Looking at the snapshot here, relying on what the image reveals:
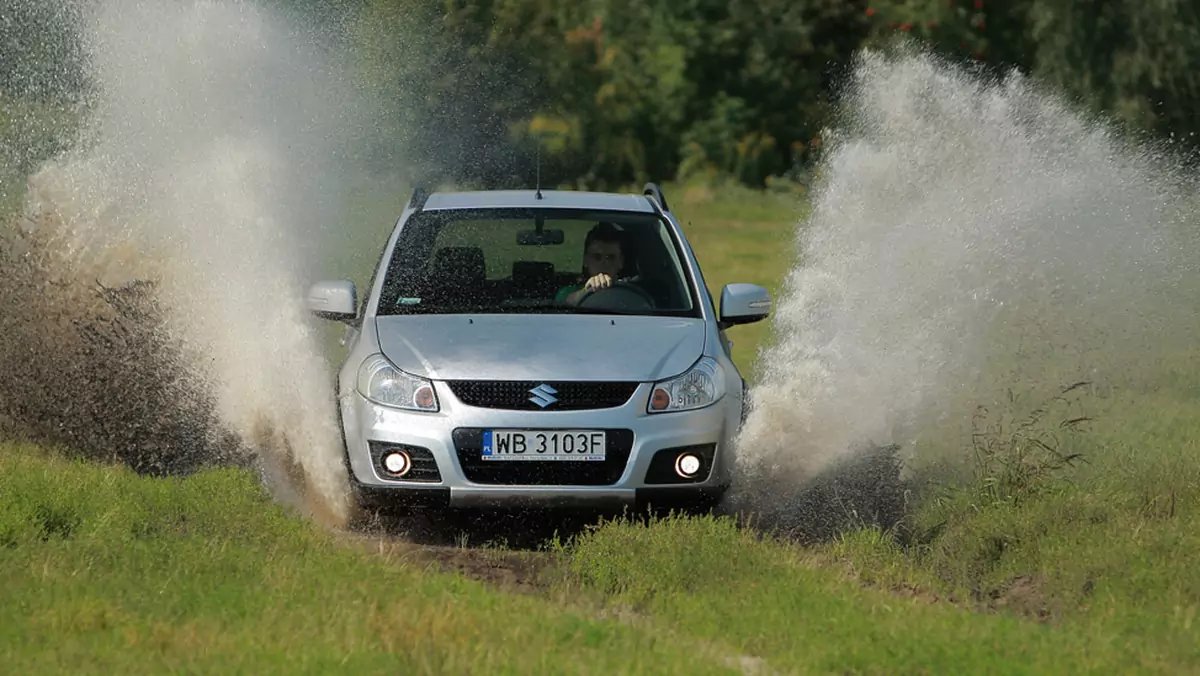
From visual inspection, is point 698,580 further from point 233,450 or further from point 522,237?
point 233,450

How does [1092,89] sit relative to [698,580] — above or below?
below

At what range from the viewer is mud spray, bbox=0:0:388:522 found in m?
11.2

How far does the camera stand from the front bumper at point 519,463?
8984mm

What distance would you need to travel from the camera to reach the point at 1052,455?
10297 millimetres

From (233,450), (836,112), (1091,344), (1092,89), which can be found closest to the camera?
(233,450)

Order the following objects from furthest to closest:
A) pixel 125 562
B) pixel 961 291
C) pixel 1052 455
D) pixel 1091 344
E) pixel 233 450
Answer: pixel 1091 344 → pixel 961 291 → pixel 233 450 → pixel 1052 455 → pixel 125 562

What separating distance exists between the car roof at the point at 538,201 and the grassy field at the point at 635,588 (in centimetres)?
177

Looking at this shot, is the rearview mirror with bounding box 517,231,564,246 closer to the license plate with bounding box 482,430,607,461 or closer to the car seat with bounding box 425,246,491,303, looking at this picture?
the car seat with bounding box 425,246,491,303

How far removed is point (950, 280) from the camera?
13219 millimetres

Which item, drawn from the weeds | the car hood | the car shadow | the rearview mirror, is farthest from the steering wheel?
the weeds

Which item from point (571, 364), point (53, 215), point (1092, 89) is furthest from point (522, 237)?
point (1092, 89)

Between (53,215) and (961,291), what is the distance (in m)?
6.17

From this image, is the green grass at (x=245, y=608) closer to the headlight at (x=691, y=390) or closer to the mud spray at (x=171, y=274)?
the mud spray at (x=171, y=274)

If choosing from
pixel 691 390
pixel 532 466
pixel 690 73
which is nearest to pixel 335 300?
pixel 532 466
